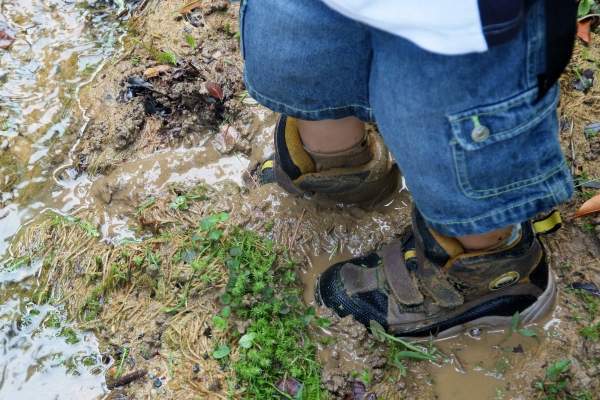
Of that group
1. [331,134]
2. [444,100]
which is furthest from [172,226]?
[444,100]

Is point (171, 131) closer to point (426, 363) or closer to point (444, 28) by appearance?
point (426, 363)

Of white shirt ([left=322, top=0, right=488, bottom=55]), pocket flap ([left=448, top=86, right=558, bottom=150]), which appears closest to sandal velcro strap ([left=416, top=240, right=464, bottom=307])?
pocket flap ([left=448, top=86, right=558, bottom=150])

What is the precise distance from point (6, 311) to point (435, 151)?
1.67m

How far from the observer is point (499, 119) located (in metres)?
1.14

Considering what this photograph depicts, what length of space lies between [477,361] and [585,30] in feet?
4.78

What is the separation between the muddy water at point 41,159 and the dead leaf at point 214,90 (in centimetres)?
63

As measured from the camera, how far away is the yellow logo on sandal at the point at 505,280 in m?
1.62

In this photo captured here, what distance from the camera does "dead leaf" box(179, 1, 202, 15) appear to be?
8.93 ft

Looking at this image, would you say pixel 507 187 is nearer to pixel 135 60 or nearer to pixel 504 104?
pixel 504 104

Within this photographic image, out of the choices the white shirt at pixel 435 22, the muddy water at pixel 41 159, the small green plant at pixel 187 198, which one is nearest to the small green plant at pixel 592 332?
the white shirt at pixel 435 22

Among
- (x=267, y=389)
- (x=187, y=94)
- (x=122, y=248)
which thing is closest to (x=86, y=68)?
(x=187, y=94)

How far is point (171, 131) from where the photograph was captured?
237cm

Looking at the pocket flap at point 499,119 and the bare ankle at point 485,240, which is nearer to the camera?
the pocket flap at point 499,119

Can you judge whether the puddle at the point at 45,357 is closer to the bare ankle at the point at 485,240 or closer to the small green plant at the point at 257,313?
the small green plant at the point at 257,313
